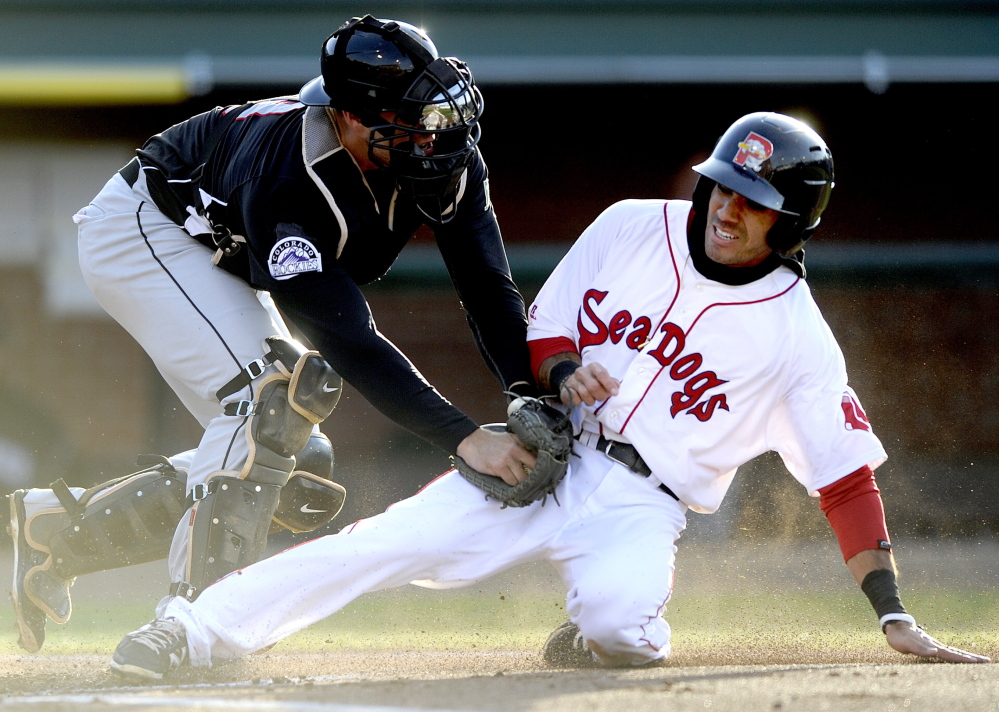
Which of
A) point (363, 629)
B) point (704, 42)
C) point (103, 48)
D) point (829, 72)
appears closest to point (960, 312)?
point (829, 72)

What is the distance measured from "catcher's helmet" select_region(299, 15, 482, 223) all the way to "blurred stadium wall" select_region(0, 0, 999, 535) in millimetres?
4749

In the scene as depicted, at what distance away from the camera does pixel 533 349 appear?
2.96 m

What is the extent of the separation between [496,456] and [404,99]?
0.90m

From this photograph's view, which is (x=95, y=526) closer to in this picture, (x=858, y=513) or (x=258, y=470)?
(x=258, y=470)

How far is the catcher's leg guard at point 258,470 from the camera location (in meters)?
2.80

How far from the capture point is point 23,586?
10.4 ft

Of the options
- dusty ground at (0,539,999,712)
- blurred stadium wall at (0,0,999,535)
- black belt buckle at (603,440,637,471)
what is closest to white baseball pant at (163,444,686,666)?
black belt buckle at (603,440,637,471)

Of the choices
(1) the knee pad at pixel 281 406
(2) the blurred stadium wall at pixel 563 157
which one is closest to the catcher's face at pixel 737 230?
(1) the knee pad at pixel 281 406

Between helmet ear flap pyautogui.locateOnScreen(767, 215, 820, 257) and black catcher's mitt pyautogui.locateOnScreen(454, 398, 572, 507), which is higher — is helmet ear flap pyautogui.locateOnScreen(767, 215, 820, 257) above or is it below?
above

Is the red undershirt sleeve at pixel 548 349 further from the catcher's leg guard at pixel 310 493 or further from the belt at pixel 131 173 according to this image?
the belt at pixel 131 173

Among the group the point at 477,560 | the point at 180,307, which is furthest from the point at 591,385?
the point at 180,307

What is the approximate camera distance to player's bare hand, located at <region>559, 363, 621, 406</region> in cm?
271

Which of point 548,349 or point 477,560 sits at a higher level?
point 548,349

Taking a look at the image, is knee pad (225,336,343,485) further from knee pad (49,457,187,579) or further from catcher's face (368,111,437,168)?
catcher's face (368,111,437,168)
